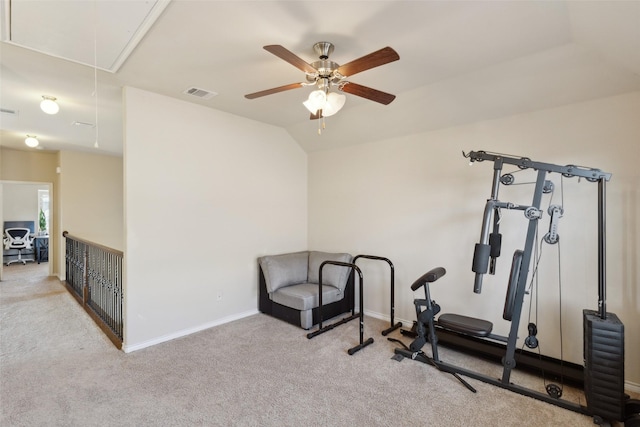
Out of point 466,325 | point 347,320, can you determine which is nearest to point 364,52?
point 466,325

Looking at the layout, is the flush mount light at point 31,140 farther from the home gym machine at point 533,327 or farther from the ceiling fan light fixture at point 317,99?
the home gym machine at point 533,327

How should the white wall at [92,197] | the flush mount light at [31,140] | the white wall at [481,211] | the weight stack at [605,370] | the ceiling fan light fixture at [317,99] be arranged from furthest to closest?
the white wall at [92,197] → the flush mount light at [31,140] → the white wall at [481,211] → the ceiling fan light fixture at [317,99] → the weight stack at [605,370]

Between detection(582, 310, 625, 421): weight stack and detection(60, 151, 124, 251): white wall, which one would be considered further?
detection(60, 151, 124, 251): white wall

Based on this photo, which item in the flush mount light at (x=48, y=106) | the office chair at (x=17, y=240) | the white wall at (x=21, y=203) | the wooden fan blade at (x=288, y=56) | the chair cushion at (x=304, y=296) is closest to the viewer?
the wooden fan blade at (x=288, y=56)

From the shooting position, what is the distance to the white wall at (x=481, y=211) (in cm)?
253

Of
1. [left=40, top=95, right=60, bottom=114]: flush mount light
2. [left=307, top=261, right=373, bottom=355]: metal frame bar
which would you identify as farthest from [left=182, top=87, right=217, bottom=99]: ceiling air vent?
[left=307, top=261, right=373, bottom=355]: metal frame bar

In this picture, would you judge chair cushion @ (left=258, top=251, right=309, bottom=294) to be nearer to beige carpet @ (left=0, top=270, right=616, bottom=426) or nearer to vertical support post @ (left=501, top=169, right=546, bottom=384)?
beige carpet @ (left=0, top=270, right=616, bottom=426)

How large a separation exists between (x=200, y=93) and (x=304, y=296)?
8.44 ft

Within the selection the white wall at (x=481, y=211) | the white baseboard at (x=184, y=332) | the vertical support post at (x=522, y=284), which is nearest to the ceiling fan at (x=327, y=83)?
the vertical support post at (x=522, y=284)

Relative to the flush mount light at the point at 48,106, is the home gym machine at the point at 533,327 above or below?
below

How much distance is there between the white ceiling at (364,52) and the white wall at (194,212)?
1.29 feet

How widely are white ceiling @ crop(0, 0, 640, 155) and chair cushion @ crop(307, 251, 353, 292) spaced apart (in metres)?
1.89

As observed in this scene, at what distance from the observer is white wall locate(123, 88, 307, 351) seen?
3.19 m

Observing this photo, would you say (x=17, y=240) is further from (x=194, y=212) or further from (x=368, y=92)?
(x=368, y=92)
